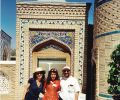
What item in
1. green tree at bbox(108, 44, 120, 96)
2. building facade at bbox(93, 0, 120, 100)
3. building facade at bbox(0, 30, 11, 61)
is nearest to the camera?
green tree at bbox(108, 44, 120, 96)

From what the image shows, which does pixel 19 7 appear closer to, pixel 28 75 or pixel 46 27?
pixel 46 27

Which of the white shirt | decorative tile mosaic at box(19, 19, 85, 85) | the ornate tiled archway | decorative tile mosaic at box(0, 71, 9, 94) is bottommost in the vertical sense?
decorative tile mosaic at box(0, 71, 9, 94)

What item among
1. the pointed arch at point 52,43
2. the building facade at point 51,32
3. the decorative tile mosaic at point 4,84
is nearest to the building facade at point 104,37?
the building facade at point 51,32

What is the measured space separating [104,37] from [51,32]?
100 inches

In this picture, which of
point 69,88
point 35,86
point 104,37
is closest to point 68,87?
point 69,88

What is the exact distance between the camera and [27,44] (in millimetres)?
10250

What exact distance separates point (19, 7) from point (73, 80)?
547cm

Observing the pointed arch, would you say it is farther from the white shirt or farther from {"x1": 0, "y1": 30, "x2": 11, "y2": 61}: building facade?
the white shirt

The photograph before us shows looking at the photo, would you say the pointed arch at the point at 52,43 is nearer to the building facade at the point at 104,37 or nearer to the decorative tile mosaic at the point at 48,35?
the decorative tile mosaic at the point at 48,35

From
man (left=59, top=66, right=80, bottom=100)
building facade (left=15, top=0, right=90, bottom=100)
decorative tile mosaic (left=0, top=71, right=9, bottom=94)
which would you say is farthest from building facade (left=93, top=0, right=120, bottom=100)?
decorative tile mosaic (left=0, top=71, right=9, bottom=94)

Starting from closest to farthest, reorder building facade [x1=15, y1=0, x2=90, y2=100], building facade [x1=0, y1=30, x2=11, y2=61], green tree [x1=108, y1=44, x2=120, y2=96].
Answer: green tree [x1=108, y1=44, x2=120, y2=96] → building facade [x1=15, y1=0, x2=90, y2=100] → building facade [x1=0, y1=30, x2=11, y2=61]

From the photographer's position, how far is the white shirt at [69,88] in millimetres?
5270

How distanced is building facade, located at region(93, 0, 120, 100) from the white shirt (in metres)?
2.71

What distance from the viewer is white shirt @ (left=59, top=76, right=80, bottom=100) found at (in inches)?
207
